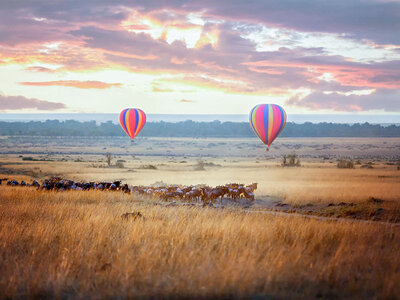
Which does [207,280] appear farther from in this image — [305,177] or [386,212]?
[305,177]

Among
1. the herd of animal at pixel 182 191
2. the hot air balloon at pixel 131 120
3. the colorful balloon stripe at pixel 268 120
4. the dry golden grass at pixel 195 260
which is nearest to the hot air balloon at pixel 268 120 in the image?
the colorful balloon stripe at pixel 268 120

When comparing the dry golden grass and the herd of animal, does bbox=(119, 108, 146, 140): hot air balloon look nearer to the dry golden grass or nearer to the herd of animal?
the herd of animal

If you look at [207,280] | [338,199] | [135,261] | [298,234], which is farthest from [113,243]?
[338,199]

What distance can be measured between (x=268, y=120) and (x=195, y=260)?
34753 millimetres

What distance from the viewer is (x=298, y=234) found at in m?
10.9

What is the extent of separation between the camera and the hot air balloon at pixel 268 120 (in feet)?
138

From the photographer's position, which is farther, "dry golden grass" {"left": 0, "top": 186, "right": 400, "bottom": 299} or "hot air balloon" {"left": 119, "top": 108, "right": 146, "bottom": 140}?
"hot air balloon" {"left": 119, "top": 108, "right": 146, "bottom": 140}

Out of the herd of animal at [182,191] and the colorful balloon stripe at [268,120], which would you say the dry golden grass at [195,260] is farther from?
the colorful balloon stripe at [268,120]

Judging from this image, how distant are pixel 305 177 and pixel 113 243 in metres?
33.4

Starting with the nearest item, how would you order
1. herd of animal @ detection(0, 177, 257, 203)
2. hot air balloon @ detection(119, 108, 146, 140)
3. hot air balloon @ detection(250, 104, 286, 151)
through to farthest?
herd of animal @ detection(0, 177, 257, 203) < hot air balloon @ detection(250, 104, 286, 151) < hot air balloon @ detection(119, 108, 146, 140)

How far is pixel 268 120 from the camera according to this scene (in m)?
42.1

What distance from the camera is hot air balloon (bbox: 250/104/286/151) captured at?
138ft

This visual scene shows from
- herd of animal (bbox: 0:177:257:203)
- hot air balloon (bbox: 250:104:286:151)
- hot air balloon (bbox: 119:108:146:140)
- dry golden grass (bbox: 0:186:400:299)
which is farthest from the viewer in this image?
hot air balloon (bbox: 119:108:146:140)

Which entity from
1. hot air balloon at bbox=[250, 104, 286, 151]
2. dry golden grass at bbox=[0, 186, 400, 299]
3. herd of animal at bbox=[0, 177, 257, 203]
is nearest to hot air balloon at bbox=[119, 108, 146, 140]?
hot air balloon at bbox=[250, 104, 286, 151]
